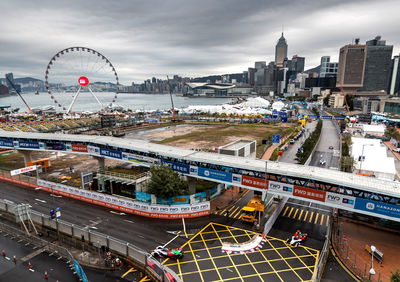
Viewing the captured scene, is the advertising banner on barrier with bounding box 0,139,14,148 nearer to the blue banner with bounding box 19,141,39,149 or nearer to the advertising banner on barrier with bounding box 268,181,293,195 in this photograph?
the blue banner with bounding box 19,141,39,149

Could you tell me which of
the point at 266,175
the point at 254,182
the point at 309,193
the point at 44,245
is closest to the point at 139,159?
the point at 44,245

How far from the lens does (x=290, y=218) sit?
3406cm

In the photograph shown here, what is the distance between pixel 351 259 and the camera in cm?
2545

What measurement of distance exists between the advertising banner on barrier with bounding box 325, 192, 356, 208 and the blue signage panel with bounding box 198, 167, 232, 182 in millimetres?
12035

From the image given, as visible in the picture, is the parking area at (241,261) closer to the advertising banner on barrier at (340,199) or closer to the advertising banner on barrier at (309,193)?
the advertising banner on barrier at (309,193)

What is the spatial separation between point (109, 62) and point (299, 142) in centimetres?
9003

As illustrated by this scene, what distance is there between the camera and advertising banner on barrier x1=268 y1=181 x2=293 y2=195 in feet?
98.2

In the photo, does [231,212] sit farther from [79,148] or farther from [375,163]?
[375,163]

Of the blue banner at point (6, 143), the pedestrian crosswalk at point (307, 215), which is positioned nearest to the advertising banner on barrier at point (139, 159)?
the pedestrian crosswalk at point (307, 215)

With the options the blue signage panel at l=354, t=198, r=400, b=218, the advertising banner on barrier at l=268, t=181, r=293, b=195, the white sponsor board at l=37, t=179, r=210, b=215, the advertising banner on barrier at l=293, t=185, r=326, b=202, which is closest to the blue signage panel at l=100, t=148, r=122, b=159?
the white sponsor board at l=37, t=179, r=210, b=215

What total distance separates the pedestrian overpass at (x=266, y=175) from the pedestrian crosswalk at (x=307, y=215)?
4.11 meters

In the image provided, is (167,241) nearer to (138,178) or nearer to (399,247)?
(138,178)

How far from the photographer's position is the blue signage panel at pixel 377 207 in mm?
24531

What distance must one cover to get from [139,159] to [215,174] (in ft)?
47.5
